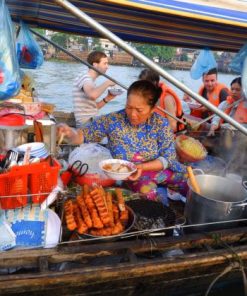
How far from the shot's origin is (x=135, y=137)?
3385mm

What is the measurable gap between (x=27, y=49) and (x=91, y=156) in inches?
94.0

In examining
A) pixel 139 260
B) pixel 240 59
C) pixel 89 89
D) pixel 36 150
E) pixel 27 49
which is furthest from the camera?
pixel 89 89

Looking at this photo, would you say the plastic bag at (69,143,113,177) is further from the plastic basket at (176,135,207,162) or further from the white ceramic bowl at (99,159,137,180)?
the plastic basket at (176,135,207,162)

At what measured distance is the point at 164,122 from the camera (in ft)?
11.4

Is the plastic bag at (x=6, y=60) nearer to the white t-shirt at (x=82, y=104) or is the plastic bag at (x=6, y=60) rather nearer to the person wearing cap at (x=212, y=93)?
the white t-shirt at (x=82, y=104)

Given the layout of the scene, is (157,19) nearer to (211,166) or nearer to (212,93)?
(211,166)

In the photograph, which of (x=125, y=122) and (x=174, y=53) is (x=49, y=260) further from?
(x=174, y=53)

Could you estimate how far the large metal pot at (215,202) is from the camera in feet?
8.82

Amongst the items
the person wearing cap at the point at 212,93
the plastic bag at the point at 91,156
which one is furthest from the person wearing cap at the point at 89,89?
the person wearing cap at the point at 212,93

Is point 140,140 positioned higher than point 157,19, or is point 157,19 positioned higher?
point 157,19

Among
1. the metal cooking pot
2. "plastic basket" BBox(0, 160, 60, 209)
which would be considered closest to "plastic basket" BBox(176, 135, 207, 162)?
the metal cooking pot

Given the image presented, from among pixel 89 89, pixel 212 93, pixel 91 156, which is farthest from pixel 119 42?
pixel 212 93

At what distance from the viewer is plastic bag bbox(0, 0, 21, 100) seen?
200 cm

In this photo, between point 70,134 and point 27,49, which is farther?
point 27,49
